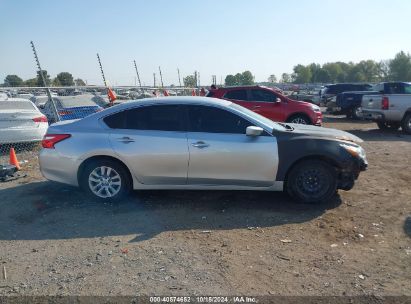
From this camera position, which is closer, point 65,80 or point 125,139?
point 125,139

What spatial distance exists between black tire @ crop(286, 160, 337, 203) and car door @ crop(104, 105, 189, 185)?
64.0 inches

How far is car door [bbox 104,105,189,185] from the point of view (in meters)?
5.52

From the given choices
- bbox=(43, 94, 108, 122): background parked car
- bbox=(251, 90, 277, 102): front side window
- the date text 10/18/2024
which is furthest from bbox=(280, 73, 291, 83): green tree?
the date text 10/18/2024

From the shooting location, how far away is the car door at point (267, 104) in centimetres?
1212

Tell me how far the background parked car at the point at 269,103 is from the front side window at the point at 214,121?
657 centimetres

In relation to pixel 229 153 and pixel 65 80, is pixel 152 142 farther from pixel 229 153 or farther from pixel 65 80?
pixel 65 80

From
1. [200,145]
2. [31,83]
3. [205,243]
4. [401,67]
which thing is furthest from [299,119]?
[401,67]

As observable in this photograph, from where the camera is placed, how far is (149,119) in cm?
572

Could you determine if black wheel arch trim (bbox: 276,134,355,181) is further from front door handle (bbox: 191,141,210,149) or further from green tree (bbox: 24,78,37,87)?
green tree (bbox: 24,78,37,87)

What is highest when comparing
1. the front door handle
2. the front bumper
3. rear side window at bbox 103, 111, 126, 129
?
rear side window at bbox 103, 111, 126, 129

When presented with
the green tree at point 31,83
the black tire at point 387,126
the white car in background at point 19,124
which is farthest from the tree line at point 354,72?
the white car in background at point 19,124

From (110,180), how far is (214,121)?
5.97 feet

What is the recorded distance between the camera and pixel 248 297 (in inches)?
130

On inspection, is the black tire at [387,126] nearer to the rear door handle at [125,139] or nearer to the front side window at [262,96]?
the front side window at [262,96]
